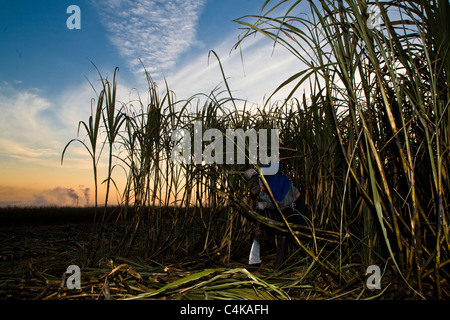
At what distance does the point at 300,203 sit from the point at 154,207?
93 cm

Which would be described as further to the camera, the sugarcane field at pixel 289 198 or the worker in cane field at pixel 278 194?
the worker in cane field at pixel 278 194

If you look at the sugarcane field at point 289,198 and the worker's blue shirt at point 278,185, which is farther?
the worker's blue shirt at point 278,185

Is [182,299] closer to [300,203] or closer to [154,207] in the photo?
[154,207]

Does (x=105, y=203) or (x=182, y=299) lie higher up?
(x=105, y=203)

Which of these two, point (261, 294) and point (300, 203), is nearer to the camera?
point (261, 294)

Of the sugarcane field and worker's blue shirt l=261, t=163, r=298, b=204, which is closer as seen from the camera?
the sugarcane field

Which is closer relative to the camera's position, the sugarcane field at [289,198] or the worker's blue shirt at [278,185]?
the sugarcane field at [289,198]

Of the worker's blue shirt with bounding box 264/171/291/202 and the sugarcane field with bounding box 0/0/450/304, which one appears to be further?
the worker's blue shirt with bounding box 264/171/291/202

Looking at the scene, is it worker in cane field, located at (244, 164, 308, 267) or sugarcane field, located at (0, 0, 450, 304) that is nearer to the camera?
sugarcane field, located at (0, 0, 450, 304)
